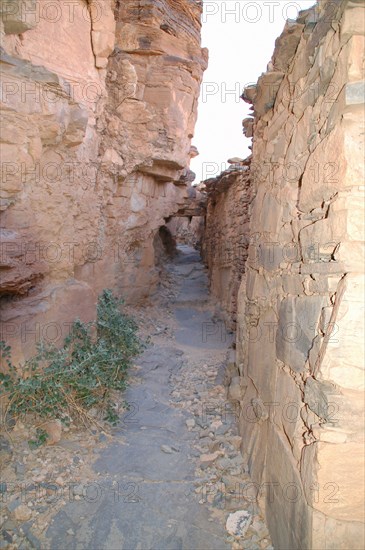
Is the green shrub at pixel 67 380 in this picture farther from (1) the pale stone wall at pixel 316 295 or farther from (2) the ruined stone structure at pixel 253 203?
(1) the pale stone wall at pixel 316 295

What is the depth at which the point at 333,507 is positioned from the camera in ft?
5.11

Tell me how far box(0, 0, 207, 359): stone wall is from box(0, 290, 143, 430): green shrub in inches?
8.7

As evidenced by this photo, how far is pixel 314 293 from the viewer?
5.78 feet

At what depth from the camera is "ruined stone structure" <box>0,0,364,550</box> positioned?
5.02 feet

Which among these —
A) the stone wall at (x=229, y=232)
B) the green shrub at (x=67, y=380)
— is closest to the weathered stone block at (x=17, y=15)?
the green shrub at (x=67, y=380)

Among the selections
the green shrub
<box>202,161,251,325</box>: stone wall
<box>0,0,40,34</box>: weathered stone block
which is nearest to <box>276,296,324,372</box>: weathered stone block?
the green shrub

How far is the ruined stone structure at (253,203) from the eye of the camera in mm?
1531

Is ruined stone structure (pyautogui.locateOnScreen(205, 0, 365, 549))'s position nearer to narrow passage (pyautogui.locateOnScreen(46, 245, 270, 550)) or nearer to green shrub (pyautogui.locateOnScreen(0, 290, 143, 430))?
narrow passage (pyautogui.locateOnScreen(46, 245, 270, 550))

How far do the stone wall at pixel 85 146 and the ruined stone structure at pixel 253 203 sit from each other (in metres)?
0.02

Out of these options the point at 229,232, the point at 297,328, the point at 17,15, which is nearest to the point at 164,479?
the point at 297,328

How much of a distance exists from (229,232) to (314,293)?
623 cm

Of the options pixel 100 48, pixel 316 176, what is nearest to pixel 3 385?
pixel 316 176

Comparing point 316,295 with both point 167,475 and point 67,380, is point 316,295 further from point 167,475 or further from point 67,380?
point 67,380

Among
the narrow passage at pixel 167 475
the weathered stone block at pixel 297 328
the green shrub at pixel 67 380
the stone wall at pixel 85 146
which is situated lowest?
the narrow passage at pixel 167 475
